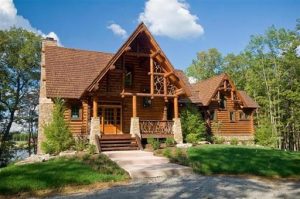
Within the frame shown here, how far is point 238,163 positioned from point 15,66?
34328 millimetres

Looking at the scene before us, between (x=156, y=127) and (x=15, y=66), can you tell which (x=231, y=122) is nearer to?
(x=156, y=127)

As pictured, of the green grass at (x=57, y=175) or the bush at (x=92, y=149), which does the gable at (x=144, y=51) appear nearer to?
the bush at (x=92, y=149)

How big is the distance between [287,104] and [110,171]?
37.2 m

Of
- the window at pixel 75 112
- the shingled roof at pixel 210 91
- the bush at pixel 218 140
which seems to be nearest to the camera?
the window at pixel 75 112

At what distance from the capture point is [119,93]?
872 inches

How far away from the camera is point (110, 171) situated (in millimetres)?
12844

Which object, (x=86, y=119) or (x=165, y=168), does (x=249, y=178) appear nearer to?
(x=165, y=168)

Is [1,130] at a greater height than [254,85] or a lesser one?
lesser

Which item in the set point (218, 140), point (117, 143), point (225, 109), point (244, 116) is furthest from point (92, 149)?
point (244, 116)

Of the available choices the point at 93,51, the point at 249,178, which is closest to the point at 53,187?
the point at 249,178

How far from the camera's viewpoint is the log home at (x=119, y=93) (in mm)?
21484

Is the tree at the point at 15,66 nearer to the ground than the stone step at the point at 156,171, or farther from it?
farther from it

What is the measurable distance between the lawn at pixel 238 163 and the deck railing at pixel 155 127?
17.3 ft

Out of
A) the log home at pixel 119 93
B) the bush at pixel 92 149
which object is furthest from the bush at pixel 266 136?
the bush at pixel 92 149
